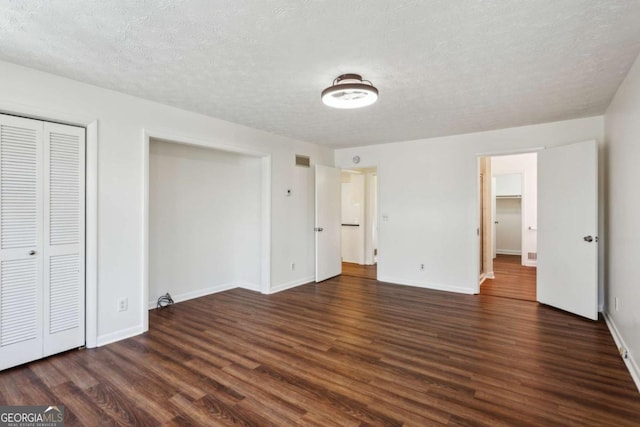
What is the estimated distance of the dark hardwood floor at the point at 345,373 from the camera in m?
1.97

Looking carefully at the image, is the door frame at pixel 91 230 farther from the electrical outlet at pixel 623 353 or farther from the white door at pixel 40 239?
the electrical outlet at pixel 623 353

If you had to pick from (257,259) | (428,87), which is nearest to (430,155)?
(428,87)

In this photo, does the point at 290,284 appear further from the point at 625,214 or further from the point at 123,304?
the point at 625,214

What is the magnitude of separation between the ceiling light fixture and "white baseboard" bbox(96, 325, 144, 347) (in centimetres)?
296

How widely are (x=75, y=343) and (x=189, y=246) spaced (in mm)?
1825

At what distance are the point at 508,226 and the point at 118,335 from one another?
9210 mm

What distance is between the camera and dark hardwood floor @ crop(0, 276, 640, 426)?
1973 millimetres

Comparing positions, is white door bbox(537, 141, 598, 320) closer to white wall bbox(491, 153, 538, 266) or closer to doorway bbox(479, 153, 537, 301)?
doorway bbox(479, 153, 537, 301)

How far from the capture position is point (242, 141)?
4238 mm

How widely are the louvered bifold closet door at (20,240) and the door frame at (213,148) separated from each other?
810 millimetres

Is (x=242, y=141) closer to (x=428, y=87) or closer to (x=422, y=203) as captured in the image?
(x=428, y=87)

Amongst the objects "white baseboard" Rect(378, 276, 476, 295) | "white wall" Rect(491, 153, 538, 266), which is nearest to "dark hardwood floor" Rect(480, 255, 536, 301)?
"white baseboard" Rect(378, 276, 476, 295)

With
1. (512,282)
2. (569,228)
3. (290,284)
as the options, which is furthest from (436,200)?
(290,284)

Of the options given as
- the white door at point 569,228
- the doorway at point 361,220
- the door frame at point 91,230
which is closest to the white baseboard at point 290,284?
the doorway at point 361,220
